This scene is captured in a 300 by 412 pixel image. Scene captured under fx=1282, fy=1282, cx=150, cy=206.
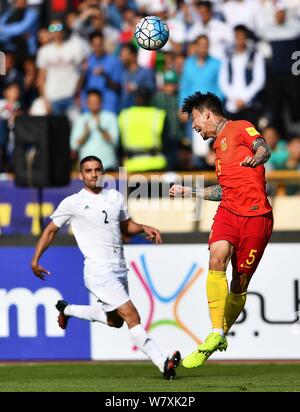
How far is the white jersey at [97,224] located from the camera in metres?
13.4

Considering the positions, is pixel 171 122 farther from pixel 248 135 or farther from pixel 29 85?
pixel 248 135

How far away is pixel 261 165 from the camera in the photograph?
37.1 feet

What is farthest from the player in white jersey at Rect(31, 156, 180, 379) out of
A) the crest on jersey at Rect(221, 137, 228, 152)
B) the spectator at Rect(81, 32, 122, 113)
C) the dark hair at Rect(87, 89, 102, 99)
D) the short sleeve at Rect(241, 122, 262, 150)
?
the spectator at Rect(81, 32, 122, 113)

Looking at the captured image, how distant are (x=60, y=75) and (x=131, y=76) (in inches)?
52.0

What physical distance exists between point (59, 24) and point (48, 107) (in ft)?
5.30

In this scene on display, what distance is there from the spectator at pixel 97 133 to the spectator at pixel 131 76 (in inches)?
25.4

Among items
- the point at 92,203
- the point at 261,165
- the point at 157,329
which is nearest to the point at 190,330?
the point at 157,329

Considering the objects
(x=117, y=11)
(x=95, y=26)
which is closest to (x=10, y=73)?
(x=95, y=26)

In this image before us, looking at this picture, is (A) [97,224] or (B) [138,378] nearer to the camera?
(B) [138,378]

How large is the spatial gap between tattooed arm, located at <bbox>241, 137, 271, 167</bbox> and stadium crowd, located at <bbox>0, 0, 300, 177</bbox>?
633cm

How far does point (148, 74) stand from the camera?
19.0 m

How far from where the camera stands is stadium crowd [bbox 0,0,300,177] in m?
17.9

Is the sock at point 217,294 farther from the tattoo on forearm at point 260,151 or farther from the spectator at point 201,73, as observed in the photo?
the spectator at point 201,73
